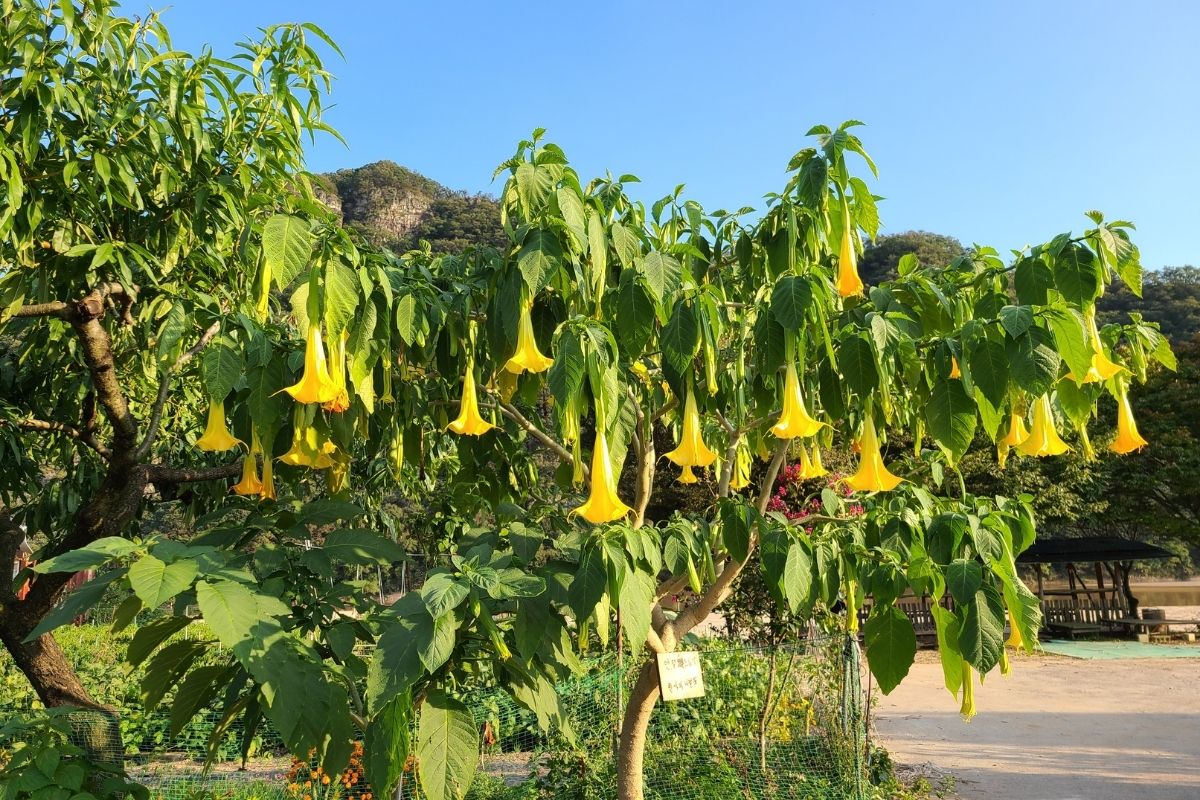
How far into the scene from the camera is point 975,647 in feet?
5.06

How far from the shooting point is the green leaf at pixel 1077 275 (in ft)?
5.64

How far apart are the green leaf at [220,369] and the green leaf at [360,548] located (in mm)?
392

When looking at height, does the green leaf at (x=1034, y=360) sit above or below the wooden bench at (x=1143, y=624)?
above

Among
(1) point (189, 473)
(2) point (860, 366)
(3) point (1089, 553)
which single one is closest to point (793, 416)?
(2) point (860, 366)

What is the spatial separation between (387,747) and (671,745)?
13.9 ft

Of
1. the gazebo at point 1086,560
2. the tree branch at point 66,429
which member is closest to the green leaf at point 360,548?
the tree branch at point 66,429

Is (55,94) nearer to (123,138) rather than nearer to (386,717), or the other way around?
(123,138)

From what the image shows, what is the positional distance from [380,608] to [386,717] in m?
0.43

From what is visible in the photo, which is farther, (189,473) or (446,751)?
(189,473)

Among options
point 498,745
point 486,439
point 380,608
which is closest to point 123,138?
point 486,439

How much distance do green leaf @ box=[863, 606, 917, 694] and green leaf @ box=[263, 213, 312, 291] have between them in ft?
4.27

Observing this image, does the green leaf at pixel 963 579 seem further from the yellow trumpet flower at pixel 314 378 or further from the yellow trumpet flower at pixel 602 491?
the yellow trumpet flower at pixel 314 378

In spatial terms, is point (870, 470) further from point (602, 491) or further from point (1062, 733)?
point (1062, 733)

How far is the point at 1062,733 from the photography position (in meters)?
7.14
